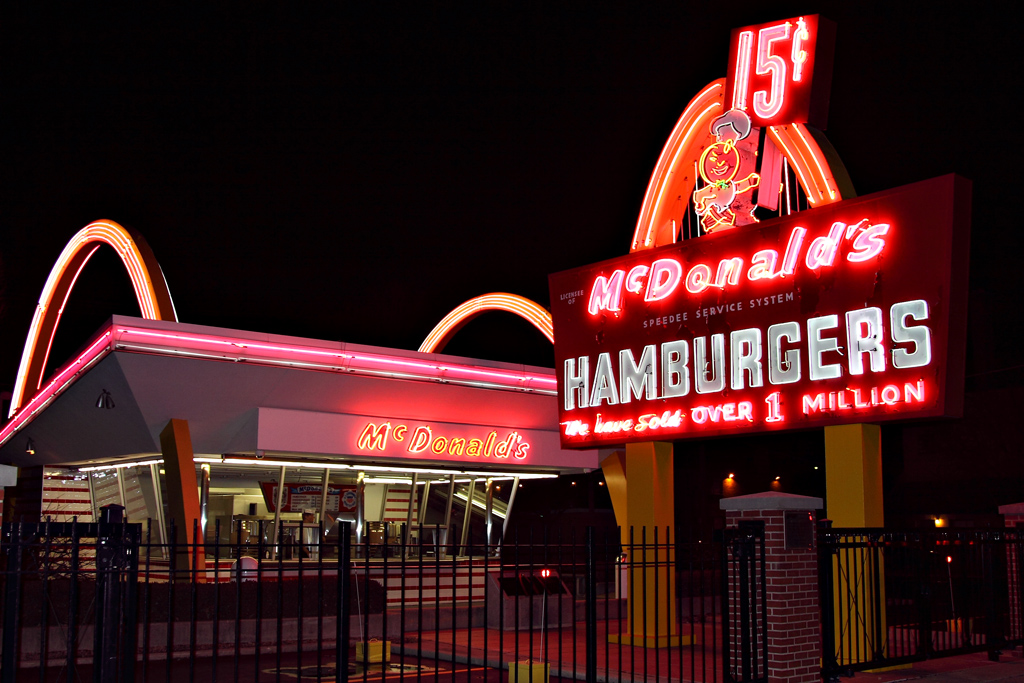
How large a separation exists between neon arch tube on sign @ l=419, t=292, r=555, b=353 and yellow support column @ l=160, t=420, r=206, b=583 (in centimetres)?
738

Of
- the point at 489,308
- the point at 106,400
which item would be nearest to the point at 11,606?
the point at 106,400

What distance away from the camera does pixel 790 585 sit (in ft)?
37.9

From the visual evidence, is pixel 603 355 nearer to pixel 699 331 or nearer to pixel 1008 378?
pixel 699 331

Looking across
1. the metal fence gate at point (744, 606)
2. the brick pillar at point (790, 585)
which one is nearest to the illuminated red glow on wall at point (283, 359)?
the brick pillar at point (790, 585)

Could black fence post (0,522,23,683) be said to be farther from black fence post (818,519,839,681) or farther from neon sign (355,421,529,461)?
neon sign (355,421,529,461)

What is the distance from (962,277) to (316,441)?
14058 millimetres

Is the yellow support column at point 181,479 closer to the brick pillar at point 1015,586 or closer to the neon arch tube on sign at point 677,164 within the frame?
the neon arch tube on sign at point 677,164

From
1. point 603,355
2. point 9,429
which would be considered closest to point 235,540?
point 9,429

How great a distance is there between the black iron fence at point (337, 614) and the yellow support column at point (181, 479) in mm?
526

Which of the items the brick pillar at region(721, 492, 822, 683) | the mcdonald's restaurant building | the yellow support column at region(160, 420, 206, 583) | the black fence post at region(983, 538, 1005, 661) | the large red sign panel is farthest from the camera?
the yellow support column at region(160, 420, 206, 583)

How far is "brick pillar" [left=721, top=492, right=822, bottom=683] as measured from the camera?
11.4 metres

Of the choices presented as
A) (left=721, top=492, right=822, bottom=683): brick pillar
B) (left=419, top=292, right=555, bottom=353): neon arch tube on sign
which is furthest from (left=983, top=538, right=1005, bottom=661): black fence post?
(left=419, top=292, right=555, bottom=353): neon arch tube on sign

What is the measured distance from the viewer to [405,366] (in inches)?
827

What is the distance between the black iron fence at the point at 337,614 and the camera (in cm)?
734
